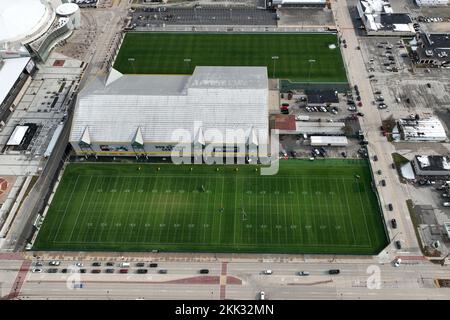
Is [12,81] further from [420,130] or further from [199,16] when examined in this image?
[420,130]

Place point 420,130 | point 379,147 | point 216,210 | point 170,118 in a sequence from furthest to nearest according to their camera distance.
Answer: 1. point 420,130
2. point 379,147
3. point 170,118
4. point 216,210

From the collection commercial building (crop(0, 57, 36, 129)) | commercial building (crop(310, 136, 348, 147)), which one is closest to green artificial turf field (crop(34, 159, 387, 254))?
commercial building (crop(310, 136, 348, 147))

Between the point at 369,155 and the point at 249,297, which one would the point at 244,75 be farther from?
the point at 249,297

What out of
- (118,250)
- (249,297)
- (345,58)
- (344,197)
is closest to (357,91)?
(345,58)

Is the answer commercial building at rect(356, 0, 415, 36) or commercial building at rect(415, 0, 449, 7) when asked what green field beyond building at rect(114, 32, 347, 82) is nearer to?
commercial building at rect(356, 0, 415, 36)

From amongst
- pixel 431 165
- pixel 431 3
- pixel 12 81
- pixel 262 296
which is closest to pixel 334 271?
pixel 262 296

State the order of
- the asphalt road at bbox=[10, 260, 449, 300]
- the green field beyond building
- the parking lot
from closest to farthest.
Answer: the asphalt road at bbox=[10, 260, 449, 300] → the green field beyond building → the parking lot
